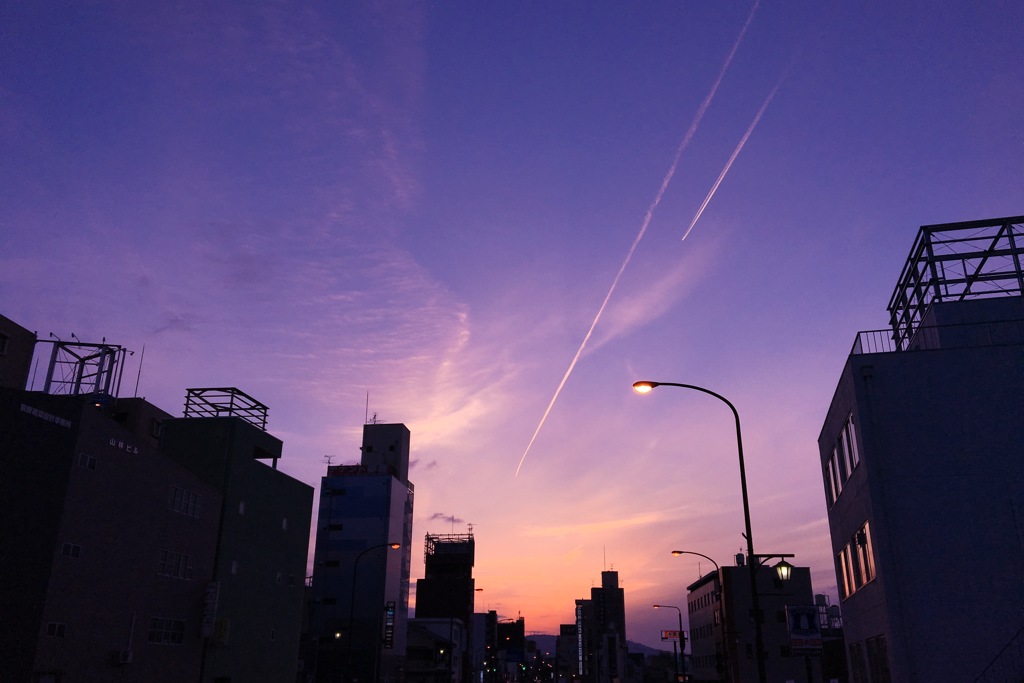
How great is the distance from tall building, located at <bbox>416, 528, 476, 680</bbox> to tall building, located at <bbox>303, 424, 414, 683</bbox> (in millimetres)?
38394

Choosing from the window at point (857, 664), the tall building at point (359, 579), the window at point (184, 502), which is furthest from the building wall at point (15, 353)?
the tall building at point (359, 579)

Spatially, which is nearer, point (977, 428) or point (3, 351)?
point (977, 428)

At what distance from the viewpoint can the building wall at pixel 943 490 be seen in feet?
82.5

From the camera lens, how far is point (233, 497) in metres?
45.0

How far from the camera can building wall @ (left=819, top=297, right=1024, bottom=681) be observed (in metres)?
25.2

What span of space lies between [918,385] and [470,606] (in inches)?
5467

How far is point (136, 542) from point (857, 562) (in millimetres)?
33267

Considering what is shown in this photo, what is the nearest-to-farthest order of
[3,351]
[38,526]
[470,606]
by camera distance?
[38,526]
[3,351]
[470,606]

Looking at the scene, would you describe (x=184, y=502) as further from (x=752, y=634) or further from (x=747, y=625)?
(x=747, y=625)

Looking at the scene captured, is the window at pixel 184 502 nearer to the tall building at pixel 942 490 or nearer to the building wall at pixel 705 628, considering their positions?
the tall building at pixel 942 490

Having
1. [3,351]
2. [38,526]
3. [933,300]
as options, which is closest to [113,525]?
[38,526]

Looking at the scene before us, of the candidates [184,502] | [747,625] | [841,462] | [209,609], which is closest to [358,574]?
[747,625]

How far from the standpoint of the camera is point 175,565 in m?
38.6

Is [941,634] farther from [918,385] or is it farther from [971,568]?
[918,385]
